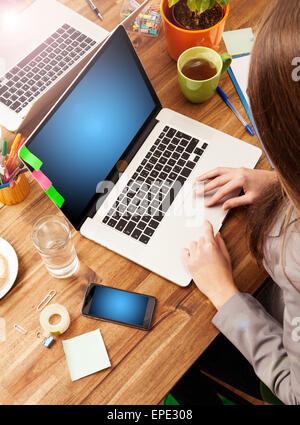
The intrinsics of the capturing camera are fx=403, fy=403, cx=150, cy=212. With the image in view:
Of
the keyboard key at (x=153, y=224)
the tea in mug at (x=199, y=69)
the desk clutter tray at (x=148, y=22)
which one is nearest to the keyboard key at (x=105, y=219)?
the keyboard key at (x=153, y=224)

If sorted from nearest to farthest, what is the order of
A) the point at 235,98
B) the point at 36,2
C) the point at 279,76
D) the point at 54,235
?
the point at 279,76 → the point at 54,235 → the point at 235,98 → the point at 36,2

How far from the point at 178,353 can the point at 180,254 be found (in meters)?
0.21

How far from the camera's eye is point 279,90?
1.97ft

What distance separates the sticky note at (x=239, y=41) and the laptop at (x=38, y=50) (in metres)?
Result: 0.36

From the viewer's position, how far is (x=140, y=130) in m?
1.04

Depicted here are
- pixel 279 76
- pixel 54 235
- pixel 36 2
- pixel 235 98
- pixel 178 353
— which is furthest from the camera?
pixel 36 2

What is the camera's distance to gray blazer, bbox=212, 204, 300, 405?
756mm

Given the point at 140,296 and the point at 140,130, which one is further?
the point at 140,130

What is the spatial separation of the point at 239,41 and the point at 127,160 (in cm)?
52

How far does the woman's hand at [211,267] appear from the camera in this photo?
2.85 feet

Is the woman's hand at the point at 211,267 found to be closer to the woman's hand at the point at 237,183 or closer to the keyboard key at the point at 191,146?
the woman's hand at the point at 237,183

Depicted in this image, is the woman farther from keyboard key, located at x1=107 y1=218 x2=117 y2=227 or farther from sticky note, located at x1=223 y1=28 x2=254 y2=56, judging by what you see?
sticky note, located at x1=223 y1=28 x2=254 y2=56

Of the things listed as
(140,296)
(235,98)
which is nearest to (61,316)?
(140,296)

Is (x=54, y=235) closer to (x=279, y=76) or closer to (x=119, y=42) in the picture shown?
(x=119, y=42)
